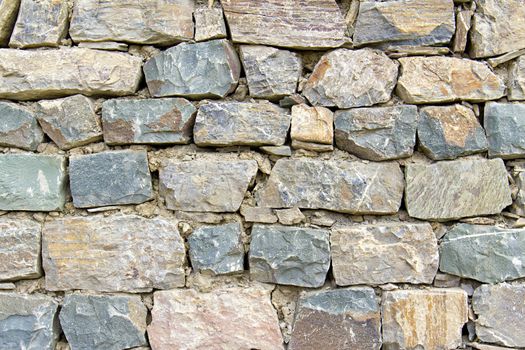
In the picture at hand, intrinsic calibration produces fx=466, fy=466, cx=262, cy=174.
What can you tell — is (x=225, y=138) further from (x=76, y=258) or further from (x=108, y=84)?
(x=76, y=258)

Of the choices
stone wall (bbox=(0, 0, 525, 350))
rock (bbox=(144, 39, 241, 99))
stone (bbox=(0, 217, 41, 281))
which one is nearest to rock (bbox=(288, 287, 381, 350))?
stone wall (bbox=(0, 0, 525, 350))

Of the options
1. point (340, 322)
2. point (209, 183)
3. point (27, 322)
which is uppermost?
point (209, 183)

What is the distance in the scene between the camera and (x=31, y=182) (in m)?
1.61

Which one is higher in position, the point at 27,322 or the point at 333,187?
the point at 333,187

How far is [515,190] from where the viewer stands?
1.62m

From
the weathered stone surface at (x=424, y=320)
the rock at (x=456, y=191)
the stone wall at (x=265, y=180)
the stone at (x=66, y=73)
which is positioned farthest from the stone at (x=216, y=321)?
the stone at (x=66, y=73)

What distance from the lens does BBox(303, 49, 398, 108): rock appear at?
1.62 metres

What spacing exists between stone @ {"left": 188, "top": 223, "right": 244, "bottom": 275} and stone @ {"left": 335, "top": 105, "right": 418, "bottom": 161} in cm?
51

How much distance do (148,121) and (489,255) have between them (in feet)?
4.13

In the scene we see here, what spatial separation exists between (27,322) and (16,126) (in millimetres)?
679

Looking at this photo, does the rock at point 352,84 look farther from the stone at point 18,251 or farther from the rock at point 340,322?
the stone at point 18,251

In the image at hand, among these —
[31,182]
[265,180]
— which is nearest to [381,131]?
[265,180]

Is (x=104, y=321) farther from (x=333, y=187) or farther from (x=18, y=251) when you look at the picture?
(x=333, y=187)

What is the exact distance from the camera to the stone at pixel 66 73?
162cm
